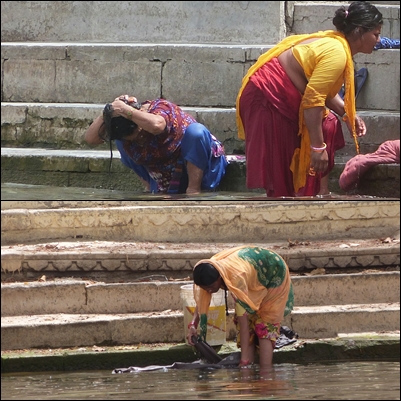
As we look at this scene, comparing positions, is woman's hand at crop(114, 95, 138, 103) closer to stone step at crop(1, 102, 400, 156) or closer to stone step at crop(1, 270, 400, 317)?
stone step at crop(1, 102, 400, 156)

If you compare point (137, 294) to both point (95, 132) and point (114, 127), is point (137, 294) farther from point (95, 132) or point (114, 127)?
point (114, 127)

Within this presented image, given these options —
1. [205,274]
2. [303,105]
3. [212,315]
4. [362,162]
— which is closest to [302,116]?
[303,105]

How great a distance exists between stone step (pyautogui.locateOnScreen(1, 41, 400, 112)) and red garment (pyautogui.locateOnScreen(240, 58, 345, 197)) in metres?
0.11

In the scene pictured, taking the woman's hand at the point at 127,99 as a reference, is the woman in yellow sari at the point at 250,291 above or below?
below

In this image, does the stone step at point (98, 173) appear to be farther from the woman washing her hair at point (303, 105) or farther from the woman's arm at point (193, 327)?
the woman's arm at point (193, 327)

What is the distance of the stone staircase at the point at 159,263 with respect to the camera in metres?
6.12

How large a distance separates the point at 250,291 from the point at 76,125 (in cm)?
158

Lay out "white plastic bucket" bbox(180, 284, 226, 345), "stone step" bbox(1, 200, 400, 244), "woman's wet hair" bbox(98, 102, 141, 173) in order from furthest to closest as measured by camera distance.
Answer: "stone step" bbox(1, 200, 400, 244) < "white plastic bucket" bbox(180, 284, 226, 345) < "woman's wet hair" bbox(98, 102, 141, 173)

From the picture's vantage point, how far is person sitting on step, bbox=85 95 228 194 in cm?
464

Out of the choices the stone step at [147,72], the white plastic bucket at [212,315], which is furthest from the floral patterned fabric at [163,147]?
the white plastic bucket at [212,315]

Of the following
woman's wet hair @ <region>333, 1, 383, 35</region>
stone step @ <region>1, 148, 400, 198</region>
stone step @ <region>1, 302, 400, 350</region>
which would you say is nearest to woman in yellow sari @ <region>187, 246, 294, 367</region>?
stone step @ <region>1, 302, 400, 350</region>

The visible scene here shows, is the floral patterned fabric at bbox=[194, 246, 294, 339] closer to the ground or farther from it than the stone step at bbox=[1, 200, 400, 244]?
closer to the ground

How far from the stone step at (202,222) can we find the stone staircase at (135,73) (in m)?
1.30

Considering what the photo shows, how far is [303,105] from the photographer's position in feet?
15.6
